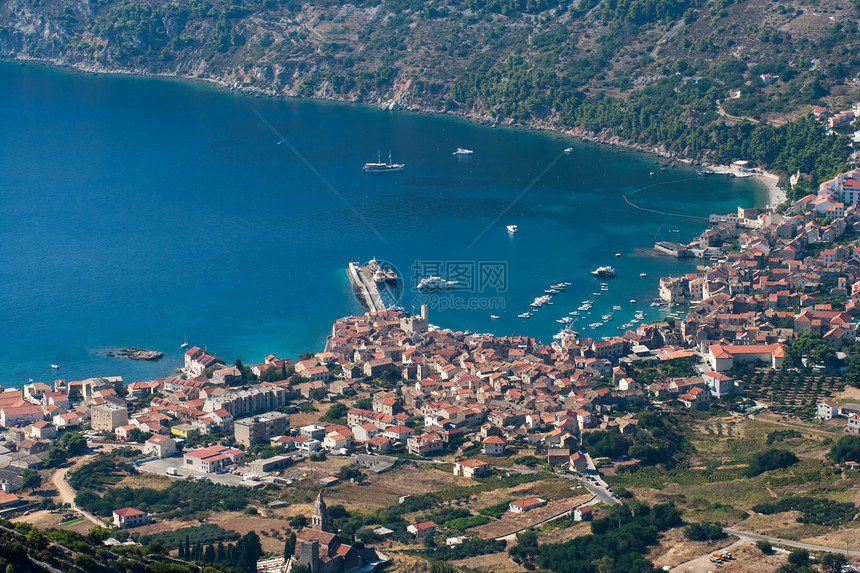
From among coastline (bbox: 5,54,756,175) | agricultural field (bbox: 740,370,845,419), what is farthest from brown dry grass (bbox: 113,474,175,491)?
coastline (bbox: 5,54,756,175)

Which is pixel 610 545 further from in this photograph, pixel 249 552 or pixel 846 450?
pixel 846 450

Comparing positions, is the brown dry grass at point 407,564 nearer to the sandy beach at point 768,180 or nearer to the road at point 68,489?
the road at point 68,489

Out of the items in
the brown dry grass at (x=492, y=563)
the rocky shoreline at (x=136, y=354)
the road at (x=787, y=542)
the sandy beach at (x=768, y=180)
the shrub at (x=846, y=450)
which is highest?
the sandy beach at (x=768, y=180)

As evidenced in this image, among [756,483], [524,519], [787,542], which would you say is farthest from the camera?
[756,483]

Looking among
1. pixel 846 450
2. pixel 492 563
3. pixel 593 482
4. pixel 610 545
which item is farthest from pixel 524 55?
pixel 492 563

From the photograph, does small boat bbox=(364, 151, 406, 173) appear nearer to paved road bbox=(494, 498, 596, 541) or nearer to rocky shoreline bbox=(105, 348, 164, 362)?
rocky shoreline bbox=(105, 348, 164, 362)

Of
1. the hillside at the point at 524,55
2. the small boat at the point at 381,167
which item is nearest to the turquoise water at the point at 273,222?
the small boat at the point at 381,167

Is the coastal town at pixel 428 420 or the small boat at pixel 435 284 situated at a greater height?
the small boat at pixel 435 284
